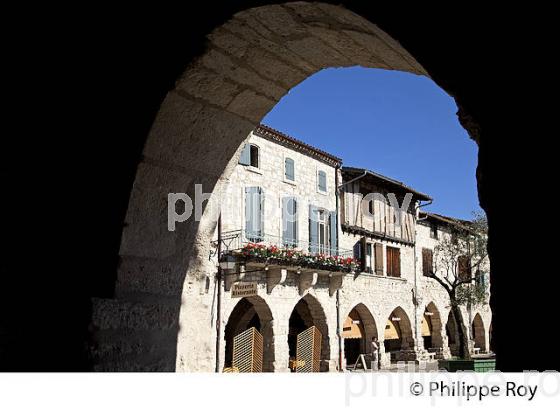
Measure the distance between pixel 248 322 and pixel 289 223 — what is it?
325 cm

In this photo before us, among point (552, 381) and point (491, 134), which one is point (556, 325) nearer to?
point (552, 381)

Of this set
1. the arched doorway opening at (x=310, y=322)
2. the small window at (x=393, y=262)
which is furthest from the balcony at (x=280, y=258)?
the small window at (x=393, y=262)

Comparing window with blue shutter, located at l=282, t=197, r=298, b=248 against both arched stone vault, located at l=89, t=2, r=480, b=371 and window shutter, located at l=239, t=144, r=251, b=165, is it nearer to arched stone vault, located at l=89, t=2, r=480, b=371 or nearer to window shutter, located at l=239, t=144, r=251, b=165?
window shutter, located at l=239, t=144, r=251, b=165

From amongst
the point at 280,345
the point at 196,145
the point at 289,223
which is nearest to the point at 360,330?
the point at 280,345

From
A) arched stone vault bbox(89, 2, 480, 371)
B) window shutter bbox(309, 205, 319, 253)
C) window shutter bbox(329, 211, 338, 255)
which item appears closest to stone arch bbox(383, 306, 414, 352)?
window shutter bbox(329, 211, 338, 255)

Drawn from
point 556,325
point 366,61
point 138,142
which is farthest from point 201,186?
point 556,325

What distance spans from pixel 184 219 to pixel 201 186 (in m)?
0.15

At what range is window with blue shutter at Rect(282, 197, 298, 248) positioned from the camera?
693 inches

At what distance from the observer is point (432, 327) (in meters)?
26.0

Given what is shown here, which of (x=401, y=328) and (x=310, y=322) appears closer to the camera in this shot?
(x=310, y=322)

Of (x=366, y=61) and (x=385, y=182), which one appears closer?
(x=366, y=61)

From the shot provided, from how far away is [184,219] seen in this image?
237 centimetres

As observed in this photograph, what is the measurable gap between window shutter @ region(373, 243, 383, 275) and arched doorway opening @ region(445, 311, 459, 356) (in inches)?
255

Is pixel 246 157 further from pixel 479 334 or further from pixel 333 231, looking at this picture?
pixel 479 334
